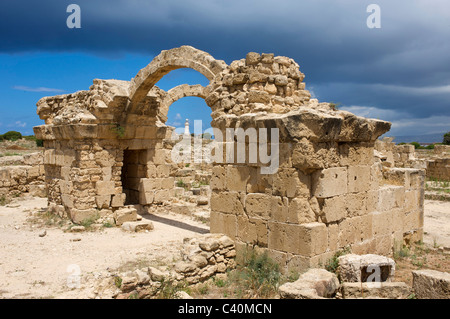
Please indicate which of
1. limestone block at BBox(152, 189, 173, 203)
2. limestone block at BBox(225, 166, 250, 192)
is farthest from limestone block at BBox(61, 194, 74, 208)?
limestone block at BBox(225, 166, 250, 192)

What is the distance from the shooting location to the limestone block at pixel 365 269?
200 inches

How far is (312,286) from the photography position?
14.6 ft

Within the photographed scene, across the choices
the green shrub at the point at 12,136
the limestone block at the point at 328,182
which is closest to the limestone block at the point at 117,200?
the limestone block at the point at 328,182

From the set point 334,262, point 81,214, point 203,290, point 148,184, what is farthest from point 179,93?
point 334,262

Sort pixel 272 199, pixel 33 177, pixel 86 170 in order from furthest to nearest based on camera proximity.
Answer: pixel 33 177, pixel 86 170, pixel 272 199

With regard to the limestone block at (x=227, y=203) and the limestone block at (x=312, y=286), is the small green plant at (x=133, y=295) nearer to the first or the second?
the limestone block at (x=312, y=286)

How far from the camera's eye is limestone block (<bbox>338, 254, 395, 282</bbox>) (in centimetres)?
508

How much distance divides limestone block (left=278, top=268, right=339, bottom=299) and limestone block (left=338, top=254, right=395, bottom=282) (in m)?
0.31

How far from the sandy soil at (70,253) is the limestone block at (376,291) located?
3010 millimetres

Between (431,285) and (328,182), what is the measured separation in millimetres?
1741

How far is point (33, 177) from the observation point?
1392cm

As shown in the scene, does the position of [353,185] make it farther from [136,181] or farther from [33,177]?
[33,177]

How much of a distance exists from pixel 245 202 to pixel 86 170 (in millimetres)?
5173

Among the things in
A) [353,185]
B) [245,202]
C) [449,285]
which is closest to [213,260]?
[245,202]
